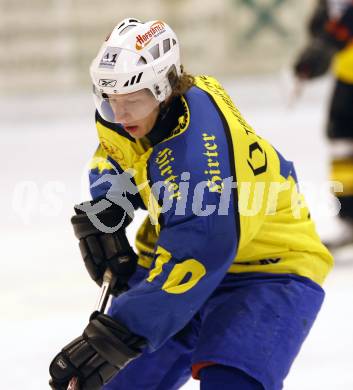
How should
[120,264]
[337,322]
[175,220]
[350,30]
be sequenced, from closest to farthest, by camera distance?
[175,220]
[120,264]
[337,322]
[350,30]

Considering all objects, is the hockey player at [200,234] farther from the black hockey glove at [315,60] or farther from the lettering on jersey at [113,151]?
the black hockey glove at [315,60]

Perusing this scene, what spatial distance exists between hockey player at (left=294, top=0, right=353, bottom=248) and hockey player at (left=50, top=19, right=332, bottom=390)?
6.82 feet

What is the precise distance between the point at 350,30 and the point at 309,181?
49.2 inches

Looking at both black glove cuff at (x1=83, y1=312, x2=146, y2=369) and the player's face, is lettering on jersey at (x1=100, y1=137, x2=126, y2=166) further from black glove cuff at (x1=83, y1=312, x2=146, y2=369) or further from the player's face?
black glove cuff at (x1=83, y1=312, x2=146, y2=369)

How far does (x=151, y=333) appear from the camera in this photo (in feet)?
6.59

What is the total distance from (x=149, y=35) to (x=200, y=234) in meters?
0.43

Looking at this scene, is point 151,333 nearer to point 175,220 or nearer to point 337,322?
point 175,220

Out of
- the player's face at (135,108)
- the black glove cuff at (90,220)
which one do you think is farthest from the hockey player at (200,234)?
the black glove cuff at (90,220)

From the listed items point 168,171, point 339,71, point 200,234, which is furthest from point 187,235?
point 339,71

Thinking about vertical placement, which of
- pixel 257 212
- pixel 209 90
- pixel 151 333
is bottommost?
pixel 151 333

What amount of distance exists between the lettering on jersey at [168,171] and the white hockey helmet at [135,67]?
92mm

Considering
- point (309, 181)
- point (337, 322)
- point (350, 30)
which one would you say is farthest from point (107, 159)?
point (309, 181)

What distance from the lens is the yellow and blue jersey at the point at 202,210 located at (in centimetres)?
193

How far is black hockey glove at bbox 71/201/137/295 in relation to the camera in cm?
228
